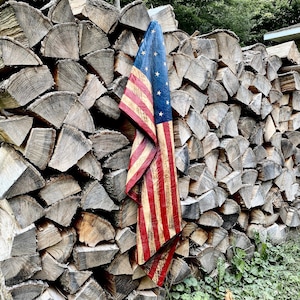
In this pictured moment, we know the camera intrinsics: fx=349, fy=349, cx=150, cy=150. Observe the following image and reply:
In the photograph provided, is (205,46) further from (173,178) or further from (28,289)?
(28,289)

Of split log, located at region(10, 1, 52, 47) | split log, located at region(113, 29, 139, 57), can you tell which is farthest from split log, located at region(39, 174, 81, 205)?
split log, located at region(113, 29, 139, 57)

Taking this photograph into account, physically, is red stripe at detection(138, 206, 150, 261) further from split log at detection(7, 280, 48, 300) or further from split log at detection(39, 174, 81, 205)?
split log at detection(7, 280, 48, 300)

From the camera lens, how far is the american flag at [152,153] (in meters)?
1.78

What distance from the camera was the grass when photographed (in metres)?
2.18

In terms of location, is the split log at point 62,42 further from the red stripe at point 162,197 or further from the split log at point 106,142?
the red stripe at point 162,197

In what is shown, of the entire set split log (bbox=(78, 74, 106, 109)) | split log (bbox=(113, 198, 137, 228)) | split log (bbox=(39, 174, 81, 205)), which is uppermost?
split log (bbox=(78, 74, 106, 109))

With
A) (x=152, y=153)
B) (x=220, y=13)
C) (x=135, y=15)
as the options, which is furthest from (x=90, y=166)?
(x=220, y=13)

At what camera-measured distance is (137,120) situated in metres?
1.76

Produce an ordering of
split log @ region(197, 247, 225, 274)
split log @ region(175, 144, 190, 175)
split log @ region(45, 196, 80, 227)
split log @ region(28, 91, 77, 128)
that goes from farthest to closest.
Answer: split log @ region(197, 247, 225, 274), split log @ region(175, 144, 190, 175), split log @ region(45, 196, 80, 227), split log @ region(28, 91, 77, 128)

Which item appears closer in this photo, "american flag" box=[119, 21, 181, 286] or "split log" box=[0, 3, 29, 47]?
"split log" box=[0, 3, 29, 47]

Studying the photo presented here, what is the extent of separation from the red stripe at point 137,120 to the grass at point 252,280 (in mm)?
976

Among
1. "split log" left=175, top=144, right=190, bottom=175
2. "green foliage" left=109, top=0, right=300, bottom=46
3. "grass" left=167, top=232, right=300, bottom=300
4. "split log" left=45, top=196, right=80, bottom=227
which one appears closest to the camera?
"split log" left=45, top=196, right=80, bottom=227

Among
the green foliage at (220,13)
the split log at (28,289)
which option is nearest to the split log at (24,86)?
the split log at (28,289)

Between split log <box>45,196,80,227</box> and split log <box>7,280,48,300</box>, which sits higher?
split log <box>45,196,80,227</box>
